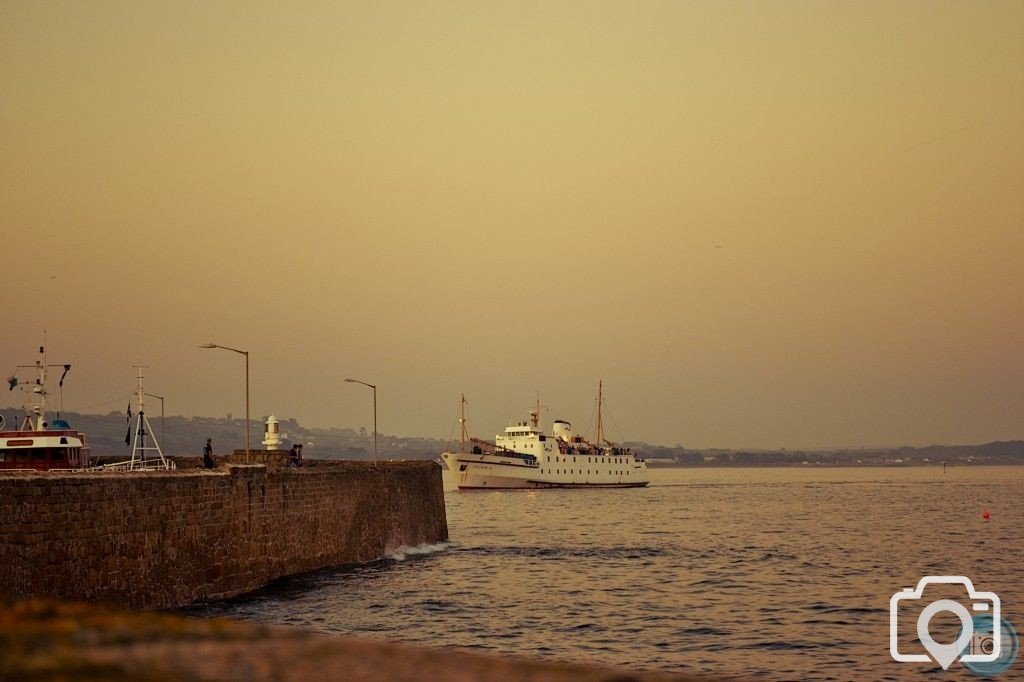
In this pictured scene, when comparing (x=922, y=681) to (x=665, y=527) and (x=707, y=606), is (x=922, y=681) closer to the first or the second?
(x=707, y=606)

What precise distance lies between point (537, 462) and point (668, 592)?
9973 centimetres

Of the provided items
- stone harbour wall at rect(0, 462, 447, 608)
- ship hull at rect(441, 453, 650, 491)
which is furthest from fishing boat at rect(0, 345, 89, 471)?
ship hull at rect(441, 453, 650, 491)

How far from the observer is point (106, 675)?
22.0 feet

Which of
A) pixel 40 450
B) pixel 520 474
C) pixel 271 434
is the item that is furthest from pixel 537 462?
pixel 40 450

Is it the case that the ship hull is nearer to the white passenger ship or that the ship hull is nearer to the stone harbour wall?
the white passenger ship

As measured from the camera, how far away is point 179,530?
2878cm

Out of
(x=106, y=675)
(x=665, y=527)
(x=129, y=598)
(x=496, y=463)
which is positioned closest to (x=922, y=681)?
(x=129, y=598)

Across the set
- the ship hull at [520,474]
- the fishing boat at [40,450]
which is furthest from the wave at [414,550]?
the ship hull at [520,474]

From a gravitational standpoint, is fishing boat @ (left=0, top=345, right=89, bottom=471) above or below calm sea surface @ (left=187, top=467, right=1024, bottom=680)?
above

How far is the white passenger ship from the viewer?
453 ft

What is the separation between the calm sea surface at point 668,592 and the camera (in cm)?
2797

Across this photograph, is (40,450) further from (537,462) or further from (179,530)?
(537,462)

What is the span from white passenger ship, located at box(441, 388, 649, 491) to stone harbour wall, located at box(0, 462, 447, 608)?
89969 millimetres

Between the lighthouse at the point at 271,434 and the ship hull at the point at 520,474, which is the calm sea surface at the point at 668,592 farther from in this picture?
the ship hull at the point at 520,474
